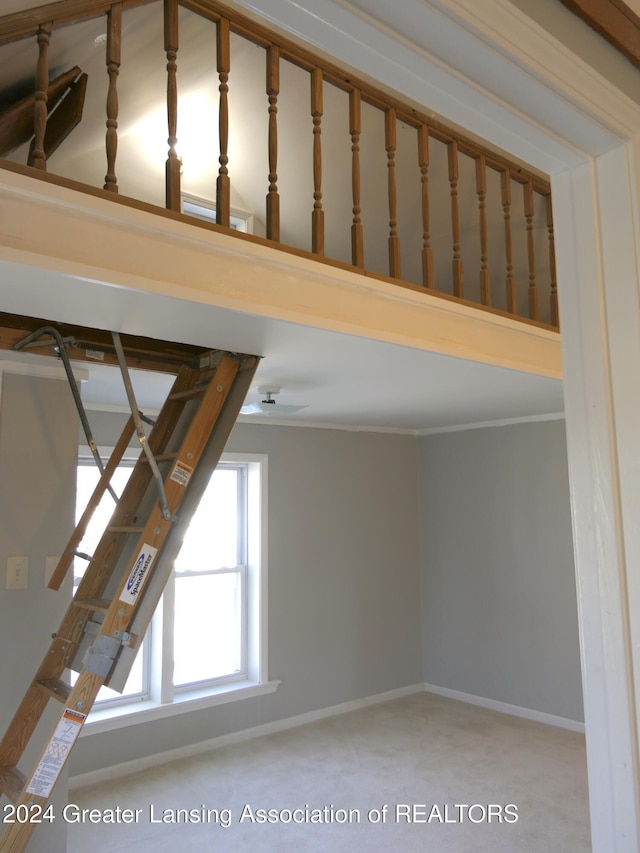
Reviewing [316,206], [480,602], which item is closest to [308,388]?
[316,206]

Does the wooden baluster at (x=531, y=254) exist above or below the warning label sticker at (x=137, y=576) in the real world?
above

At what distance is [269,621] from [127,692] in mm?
1108

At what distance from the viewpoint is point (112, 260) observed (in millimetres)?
1932

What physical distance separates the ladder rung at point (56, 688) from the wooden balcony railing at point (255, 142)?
1.70 m

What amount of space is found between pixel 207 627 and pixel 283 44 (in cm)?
378

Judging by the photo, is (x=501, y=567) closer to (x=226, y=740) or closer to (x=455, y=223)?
(x=226, y=740)

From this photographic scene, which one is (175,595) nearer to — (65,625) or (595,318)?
(65,625)

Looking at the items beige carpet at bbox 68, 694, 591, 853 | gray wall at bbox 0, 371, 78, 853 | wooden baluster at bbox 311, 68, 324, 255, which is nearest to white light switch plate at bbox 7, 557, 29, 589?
gray wall at bbox 0, 371, 78, 853

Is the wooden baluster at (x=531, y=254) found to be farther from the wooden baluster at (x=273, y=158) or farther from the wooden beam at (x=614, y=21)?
the wooden beam at (x=614, y=21)

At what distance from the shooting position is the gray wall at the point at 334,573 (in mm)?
4965

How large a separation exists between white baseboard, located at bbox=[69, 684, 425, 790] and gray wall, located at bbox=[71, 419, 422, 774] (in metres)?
0.04

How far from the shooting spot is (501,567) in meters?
5.34

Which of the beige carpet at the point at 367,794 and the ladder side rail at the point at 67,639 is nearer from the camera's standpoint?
the ladder side rail at the point at 67,639

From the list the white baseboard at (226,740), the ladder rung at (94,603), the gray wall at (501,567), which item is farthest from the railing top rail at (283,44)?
the white baseboard at (226,740)
